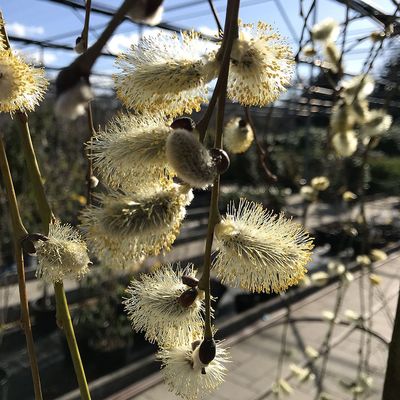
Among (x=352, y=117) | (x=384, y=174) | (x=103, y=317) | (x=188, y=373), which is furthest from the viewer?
(x=384, y=174)

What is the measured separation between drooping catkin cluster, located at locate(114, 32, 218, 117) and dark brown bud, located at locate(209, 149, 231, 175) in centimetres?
10

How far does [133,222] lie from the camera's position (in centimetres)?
37

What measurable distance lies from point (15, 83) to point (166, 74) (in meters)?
0.16

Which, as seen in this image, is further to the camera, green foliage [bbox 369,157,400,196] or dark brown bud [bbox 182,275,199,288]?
green foliage [bbox 369,157,400,196]

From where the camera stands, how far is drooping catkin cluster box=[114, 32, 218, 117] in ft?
1.42

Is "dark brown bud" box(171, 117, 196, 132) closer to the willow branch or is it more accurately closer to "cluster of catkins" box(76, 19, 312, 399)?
"cluster of catkins" box(76, 19, 312, 399)

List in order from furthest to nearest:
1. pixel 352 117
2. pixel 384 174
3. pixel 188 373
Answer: pixel 384 174 → pixel 352 117 → pixel 188 373

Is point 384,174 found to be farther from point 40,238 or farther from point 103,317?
point 40,238

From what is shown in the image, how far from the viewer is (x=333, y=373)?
247 centimetres

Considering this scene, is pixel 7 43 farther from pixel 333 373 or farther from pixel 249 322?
pixel 249 322

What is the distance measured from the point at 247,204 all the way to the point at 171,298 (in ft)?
0.39

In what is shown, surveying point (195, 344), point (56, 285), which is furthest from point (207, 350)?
point (56, 285)

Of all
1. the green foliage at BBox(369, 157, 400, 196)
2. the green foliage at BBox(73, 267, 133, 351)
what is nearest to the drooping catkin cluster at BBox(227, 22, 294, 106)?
the green foliage at BBox(73, 267, 133, 351)

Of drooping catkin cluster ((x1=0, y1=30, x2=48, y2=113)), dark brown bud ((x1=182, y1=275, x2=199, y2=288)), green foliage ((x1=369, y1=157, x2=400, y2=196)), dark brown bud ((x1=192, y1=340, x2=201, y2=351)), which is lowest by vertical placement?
green foliage ((x1=369, y1=157, x2=400, y2=196))
